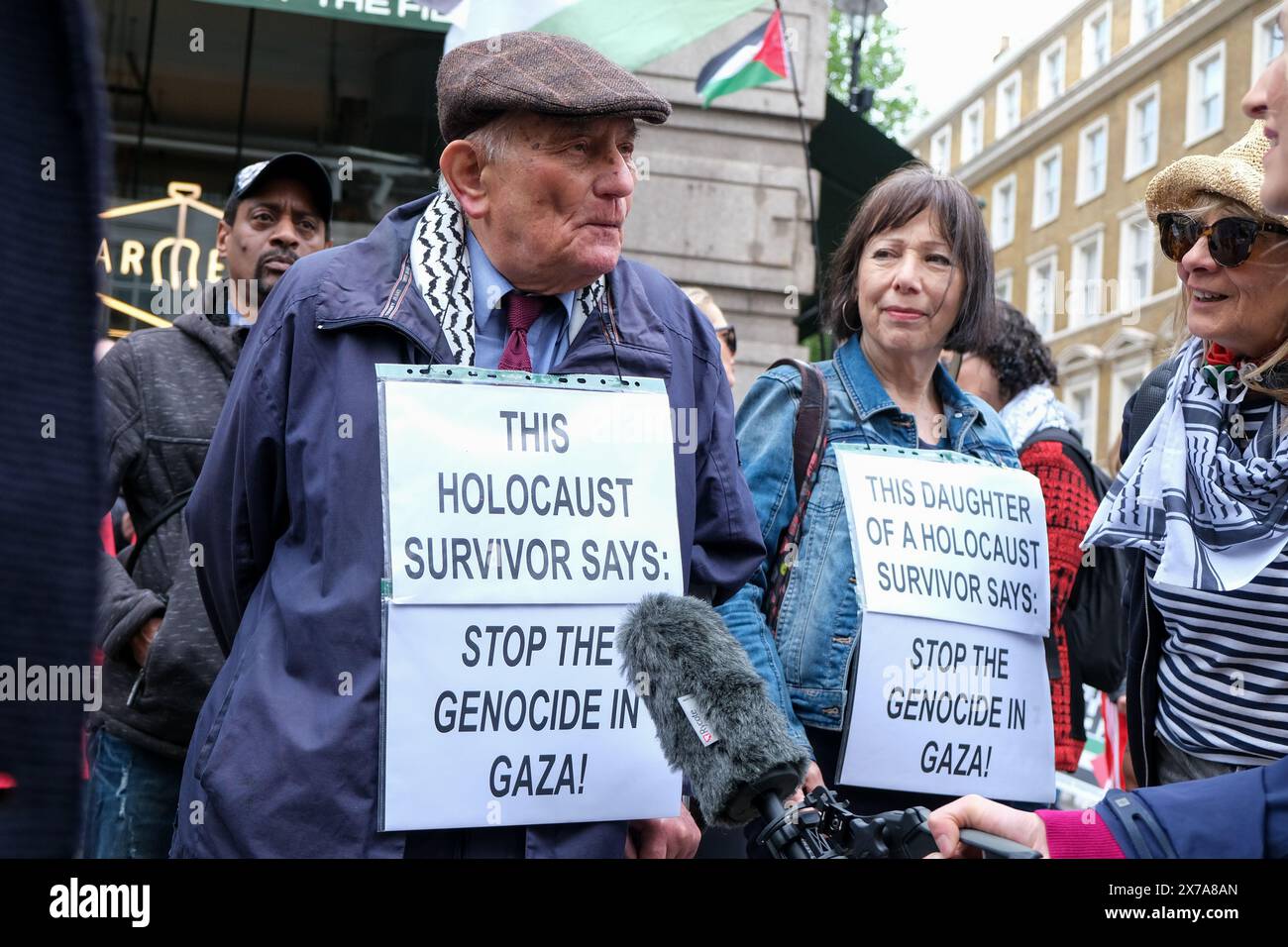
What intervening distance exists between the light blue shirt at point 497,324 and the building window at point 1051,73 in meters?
35.8

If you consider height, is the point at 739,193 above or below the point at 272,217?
above

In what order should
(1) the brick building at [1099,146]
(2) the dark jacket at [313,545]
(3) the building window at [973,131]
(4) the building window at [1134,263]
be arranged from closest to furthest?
(2) the dark jacket at [313,545] → (1) the brick building at [1099,146] → (4) the building window at [1134,263] → (3) the building window at [973,131]

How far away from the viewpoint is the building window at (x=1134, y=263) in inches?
1323

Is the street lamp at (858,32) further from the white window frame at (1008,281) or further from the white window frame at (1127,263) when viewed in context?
the white window frame at (1008,281)

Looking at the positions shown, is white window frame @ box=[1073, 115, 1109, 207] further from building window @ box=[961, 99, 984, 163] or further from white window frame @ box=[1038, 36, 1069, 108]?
building window @ box=[961, 99, 984, 163]

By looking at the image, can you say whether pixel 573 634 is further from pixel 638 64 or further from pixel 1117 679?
pixel 638 64

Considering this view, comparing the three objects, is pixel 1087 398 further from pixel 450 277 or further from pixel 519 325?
pixel 450 277

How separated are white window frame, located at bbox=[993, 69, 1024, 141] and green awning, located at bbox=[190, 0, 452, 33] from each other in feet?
103

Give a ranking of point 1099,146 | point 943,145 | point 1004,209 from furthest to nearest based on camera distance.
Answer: point 943,145 → point 1004,209 → point 1099,146

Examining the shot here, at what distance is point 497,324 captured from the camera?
2.75 metres

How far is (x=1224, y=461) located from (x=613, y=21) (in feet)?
20.9

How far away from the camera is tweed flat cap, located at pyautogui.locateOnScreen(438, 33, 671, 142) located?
102 inches

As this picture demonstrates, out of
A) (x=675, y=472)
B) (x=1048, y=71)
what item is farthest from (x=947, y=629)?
(x=1048, y=71)

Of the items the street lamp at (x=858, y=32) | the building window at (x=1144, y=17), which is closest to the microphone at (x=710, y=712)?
the street lamp at (x=858, y=32)
